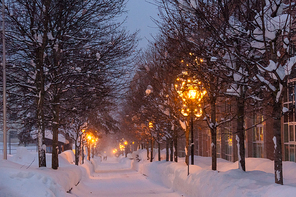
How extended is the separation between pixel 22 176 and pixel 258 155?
19.7 m

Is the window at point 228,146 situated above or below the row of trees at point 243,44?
below

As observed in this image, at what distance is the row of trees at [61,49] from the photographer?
14289 mm

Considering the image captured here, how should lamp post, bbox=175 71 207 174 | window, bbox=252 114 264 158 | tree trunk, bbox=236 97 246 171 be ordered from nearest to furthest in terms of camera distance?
tree trunk, bbox=236 97 246 171
lamp post, bbox=175 71 207 174
window, bbox=252 114 264 158

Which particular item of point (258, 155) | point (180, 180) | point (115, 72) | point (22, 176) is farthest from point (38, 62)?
point (258, 155)

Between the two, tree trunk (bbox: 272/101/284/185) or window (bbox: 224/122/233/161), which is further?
window (bbox: 224/122/233/161)

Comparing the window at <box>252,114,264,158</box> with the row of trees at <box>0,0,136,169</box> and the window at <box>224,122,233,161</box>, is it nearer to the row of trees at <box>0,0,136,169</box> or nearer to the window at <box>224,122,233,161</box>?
the window at <box>224,122,233,161</box>

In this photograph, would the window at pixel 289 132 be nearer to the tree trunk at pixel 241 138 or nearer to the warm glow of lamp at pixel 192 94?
the warm glow of lamp at pixel 192 94

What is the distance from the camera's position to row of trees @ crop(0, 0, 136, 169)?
46.9 ft

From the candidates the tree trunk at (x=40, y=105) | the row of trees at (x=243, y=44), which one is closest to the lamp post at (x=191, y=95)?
the row of trees at (x=243, y=44)

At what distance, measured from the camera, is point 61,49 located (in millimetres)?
15570

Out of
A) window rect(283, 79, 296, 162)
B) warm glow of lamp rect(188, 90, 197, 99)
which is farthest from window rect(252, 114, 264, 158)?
warm glow of lamp rect(188, 90, 197, 99)

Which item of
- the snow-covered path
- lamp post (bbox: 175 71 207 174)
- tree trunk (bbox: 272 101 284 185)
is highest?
lamp post (bbox: 175 71 207 174)

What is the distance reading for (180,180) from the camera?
1667 cm

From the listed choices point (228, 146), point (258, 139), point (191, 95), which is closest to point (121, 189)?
point (191, 95)
